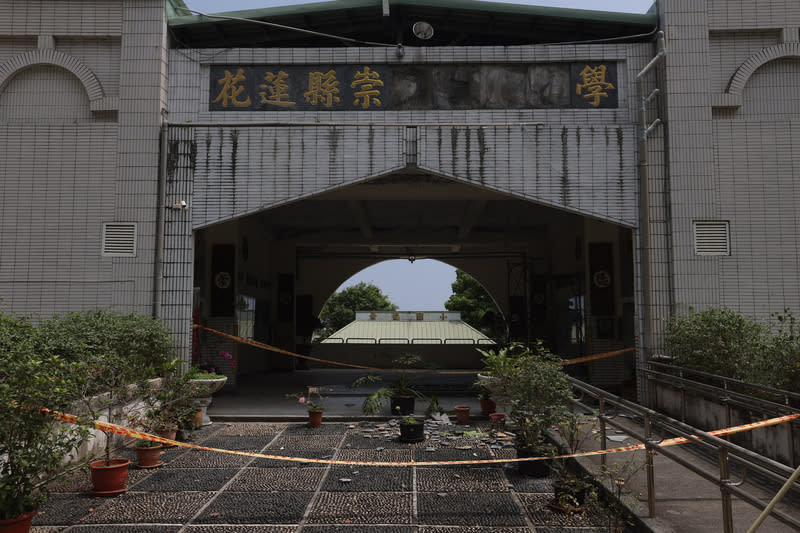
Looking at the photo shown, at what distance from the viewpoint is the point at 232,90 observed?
9.87 metres

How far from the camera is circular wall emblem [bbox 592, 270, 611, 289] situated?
12867mm

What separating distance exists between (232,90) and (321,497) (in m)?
6.92

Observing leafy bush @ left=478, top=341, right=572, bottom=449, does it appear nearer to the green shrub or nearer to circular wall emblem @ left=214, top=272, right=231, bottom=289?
the green shrub

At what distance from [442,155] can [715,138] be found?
4.18 meters

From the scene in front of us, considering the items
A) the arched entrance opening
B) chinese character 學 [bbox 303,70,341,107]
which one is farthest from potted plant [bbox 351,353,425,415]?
chinese character 學 [bbox 303,70,341,107]

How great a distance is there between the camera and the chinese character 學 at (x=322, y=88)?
984 centimetres

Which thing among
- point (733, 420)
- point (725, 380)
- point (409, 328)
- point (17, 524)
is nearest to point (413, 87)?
point (725, 380)

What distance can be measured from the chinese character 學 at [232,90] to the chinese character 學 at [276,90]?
307mm

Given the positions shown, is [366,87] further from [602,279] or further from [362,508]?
[362,508]

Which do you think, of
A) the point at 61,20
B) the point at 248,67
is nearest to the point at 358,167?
the point at 248,67

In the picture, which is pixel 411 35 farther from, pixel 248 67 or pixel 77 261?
pixel 77 261

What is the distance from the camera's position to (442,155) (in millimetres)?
9641

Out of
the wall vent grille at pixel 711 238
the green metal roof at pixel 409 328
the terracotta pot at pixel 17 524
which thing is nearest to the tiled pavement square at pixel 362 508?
the terracotta pot at pixel 17 524

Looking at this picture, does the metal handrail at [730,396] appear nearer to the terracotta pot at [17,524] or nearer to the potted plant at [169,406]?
the terracotta pot at [17,524]
